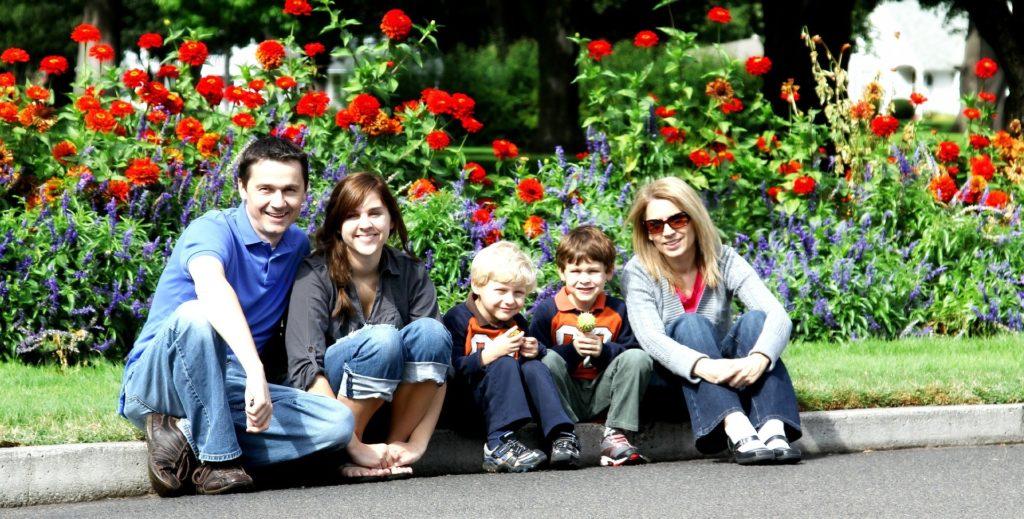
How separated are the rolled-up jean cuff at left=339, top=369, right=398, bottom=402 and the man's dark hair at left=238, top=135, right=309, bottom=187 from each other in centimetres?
76

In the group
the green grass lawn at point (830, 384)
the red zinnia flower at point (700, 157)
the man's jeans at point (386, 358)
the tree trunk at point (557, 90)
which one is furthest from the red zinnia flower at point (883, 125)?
the tree trunk at point (557, 90)

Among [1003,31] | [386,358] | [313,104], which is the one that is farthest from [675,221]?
[1003,31]

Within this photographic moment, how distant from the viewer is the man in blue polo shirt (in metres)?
4.54

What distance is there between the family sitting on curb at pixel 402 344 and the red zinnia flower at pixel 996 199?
3.05 metres

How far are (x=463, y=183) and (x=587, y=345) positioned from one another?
2.08 m

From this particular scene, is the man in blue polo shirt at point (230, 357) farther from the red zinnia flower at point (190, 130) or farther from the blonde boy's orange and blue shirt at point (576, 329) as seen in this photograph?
the red zinnia flower at point (190, 130)

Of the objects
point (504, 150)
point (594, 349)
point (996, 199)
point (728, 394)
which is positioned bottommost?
point (728, 394)

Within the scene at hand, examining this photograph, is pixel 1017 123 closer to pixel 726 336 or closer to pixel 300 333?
pixel 726 336

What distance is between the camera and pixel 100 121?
700cm

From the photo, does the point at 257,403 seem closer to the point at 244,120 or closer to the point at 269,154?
the point at 269,154

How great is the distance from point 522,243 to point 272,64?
1730 mm

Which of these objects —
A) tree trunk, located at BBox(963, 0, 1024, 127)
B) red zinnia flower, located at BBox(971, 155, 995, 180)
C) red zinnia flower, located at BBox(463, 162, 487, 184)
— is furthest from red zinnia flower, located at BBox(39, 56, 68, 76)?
tree trunk, located at BBox(963, 0, 1024, 127)

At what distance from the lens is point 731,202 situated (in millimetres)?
8031

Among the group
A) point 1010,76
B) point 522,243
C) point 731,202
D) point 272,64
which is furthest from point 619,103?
point 1010,76
